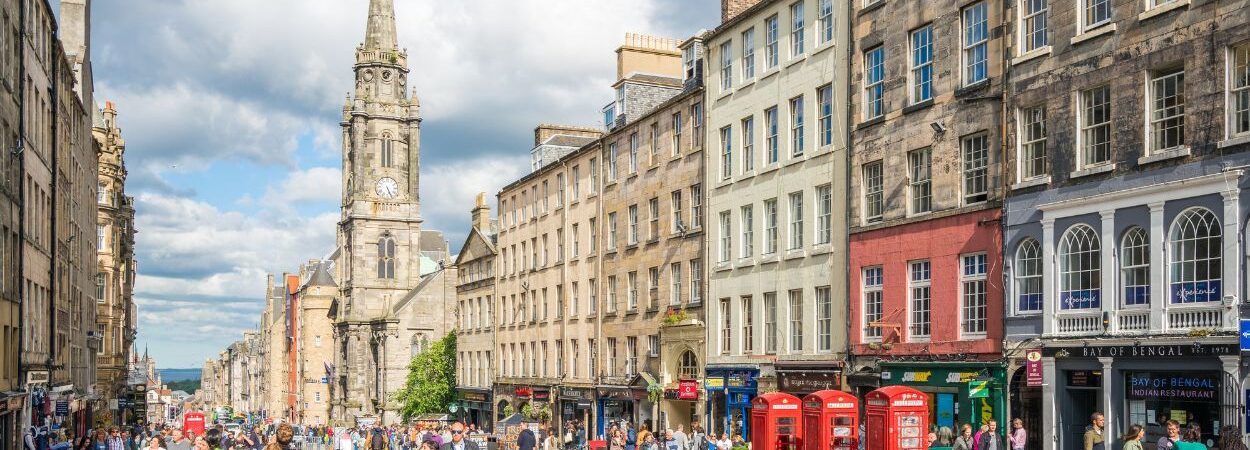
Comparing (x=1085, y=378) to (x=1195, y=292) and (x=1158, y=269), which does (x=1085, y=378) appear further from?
(x=1195, y=292)

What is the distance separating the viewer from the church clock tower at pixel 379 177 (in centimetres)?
10494

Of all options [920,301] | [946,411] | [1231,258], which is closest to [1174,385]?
[1231,258]

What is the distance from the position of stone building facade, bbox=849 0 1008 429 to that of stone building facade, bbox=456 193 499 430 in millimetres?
35659

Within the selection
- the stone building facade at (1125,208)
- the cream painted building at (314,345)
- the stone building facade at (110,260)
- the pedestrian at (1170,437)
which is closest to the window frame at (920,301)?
the stone building facade at (1125,208)

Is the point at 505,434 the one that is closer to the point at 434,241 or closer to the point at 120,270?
the point at 120,270

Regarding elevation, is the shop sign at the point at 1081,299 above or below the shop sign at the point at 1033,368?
above

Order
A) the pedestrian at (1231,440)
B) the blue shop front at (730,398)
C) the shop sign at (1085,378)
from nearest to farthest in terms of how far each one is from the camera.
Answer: the pedestrian at (1231,440) → the shop sign at (1085,378) → the blue shop front at (730,398)

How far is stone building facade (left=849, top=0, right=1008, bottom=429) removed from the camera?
28.9 m

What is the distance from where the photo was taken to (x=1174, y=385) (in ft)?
78.5

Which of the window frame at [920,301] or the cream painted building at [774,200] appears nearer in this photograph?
the window frame at [920,301]

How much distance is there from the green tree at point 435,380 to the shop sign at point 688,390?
37.3 meters

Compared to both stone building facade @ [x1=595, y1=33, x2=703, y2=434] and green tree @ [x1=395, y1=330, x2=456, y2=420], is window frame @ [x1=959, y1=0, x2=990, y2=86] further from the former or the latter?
green tree @ [x1=395, y1=330, x2=456, y2=420]

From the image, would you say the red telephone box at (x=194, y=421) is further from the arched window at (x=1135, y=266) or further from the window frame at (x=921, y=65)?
the arched window at (x=1135, y=266)

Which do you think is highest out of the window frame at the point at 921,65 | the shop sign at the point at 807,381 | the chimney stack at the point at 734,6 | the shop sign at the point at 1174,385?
the chimney stack at the point at 734,6
